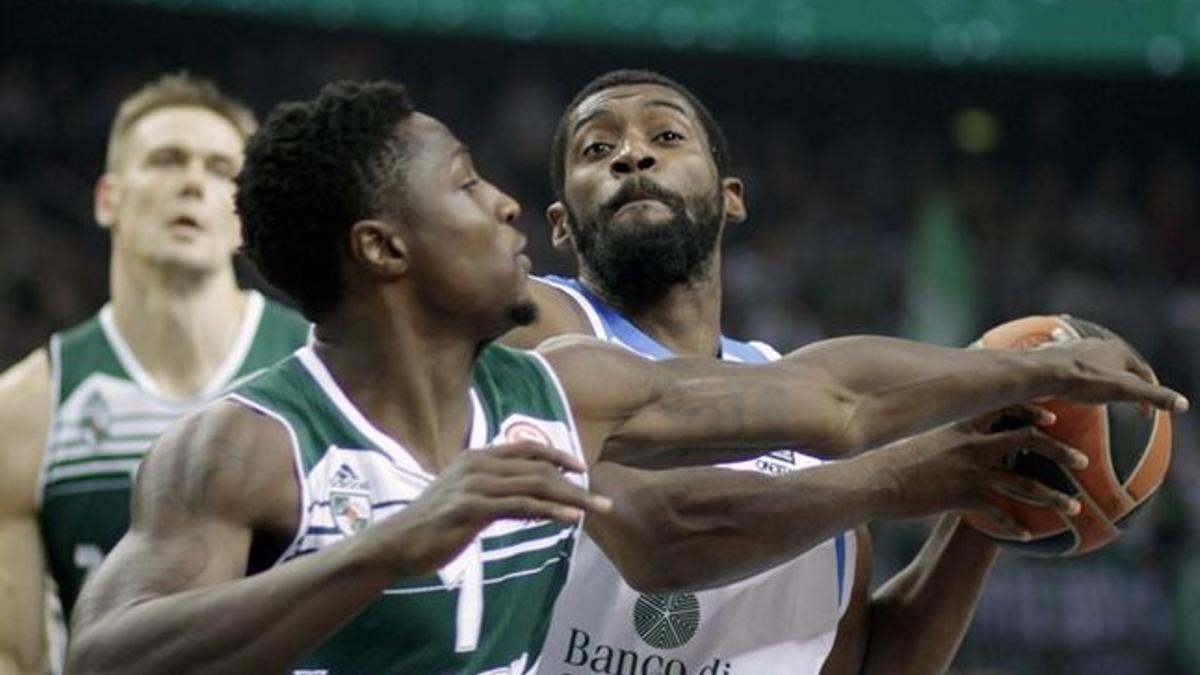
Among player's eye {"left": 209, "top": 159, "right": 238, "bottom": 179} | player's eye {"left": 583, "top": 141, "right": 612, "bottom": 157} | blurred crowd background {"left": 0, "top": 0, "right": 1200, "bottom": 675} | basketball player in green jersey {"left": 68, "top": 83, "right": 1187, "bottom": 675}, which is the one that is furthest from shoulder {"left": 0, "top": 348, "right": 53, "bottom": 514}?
blurred crowd background {"left": 0, "top": 0, "right": 1200, "bottom": 675}

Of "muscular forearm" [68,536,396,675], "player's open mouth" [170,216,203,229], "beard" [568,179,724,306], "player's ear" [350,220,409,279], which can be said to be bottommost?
"muscular forearm" [68,536,396,675]

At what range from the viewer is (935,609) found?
5.18 metres

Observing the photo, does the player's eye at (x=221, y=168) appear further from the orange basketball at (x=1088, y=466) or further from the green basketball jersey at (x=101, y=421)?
the orange basketball at (x=1088, y=466)

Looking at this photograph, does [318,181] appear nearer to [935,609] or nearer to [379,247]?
[379,247]

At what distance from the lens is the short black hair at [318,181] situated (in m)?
3.58

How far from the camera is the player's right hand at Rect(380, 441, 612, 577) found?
120 inches

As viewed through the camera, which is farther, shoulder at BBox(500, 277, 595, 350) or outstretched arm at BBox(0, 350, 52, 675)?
outstretched arm at BBox(0, 350, 52, 675)

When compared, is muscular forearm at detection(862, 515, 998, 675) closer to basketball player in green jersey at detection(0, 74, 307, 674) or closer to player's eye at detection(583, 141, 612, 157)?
player's eye at detection(583, 141, 612, 157)

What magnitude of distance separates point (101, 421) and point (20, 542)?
1.38 feet

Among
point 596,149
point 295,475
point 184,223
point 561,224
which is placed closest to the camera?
point 295,475

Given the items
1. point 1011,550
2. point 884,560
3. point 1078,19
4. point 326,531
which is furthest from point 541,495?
point 1078,19

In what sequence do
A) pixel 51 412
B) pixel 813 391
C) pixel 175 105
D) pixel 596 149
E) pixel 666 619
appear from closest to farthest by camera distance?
1. pixel 813 391
2. pixel 666 619
3. pixel 596 149
4. pixel 51 412
5. pixel 175 105

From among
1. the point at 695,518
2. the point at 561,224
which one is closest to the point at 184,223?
the point at 561,224

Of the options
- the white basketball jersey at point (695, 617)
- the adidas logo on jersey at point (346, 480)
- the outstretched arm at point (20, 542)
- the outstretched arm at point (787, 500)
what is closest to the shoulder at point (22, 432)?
the outstretched arm at point (20, 542)
